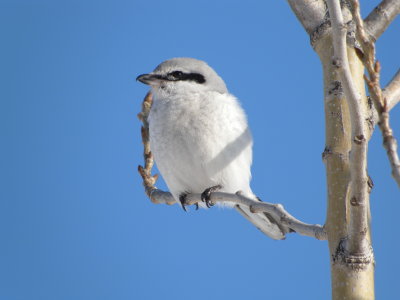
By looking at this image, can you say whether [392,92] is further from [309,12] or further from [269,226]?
[269,226]

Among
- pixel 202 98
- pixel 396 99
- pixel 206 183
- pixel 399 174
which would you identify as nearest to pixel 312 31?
pixel 396 99

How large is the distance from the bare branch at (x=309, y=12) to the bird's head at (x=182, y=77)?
136cm

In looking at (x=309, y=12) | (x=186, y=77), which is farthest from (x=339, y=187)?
(x=186, y=77)

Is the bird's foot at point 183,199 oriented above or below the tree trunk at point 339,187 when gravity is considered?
above

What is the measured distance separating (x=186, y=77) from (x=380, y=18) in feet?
5.32

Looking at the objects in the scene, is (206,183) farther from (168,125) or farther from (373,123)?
(373,123)

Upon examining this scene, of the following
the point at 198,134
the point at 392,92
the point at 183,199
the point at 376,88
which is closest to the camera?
the point at 376,88

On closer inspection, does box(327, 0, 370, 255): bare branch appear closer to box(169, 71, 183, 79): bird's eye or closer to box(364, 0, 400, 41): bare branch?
box(364, 0, 400, 41): bare branch

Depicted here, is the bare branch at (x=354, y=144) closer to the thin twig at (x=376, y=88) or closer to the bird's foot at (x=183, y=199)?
the thin twig at (x=376, y=88)

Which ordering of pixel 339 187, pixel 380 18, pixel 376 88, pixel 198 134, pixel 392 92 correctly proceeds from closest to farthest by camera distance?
pixel 376 88
pixel 339 187
pixel 392 92
pixel 380 18
pixel 198 134

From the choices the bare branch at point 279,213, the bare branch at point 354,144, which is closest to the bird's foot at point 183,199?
the bare branch at point 279,213

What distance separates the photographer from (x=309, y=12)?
7.30 ft

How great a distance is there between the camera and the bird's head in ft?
11.7

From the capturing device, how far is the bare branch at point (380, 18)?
218cm
